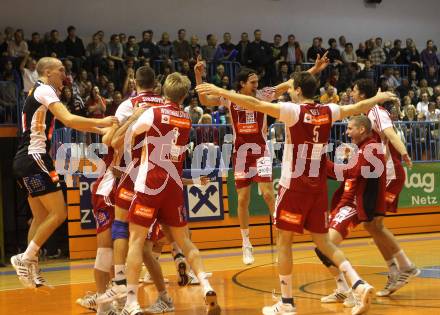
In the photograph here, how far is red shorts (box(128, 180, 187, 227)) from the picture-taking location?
7090 millimetres

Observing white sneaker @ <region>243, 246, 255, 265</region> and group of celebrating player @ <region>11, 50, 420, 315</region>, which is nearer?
group of celebrating player @ <region>11, 50, 420, 315</region>

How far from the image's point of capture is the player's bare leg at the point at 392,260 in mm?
8523

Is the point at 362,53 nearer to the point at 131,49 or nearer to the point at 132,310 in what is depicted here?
the point at 131,49

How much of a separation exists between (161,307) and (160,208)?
1.24 m

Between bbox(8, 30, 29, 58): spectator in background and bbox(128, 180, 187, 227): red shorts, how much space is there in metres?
12.6

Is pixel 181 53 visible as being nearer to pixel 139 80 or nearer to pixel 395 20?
pixel 395 20

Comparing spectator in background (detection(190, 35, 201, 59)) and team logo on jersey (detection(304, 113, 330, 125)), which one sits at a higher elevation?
spectator in background (detection(190, 35, 201, 59))

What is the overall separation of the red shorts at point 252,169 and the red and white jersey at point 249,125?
0.49ft

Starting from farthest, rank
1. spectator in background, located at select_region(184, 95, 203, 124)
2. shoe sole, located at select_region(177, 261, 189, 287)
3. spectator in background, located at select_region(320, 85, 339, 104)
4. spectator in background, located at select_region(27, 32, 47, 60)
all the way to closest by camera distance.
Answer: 1. spectator in background, located at select_region(320, 85, 339, 104)
2. spectator in background, located at select_region(27, 32, 47, 60)
3. spectator in background, located at select_region(184, 95, 203, 124)
4. shoe sole, located at select_region(177, 261, 189, 287)

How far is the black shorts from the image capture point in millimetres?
8445

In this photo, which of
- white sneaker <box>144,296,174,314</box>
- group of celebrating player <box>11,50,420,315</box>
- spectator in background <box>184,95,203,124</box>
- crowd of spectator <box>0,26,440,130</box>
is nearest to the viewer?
group of celebrating player <box>11,50,420,315</box>

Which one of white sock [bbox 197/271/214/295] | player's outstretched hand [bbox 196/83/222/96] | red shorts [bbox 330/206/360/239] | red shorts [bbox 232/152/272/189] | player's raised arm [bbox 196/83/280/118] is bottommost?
white sock [bbox 197/271/214/295]

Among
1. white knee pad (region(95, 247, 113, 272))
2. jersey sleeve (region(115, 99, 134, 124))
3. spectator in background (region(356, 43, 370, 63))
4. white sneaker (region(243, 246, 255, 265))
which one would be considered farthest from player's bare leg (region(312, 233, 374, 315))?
spectator in background (region(356, 43, 370, 63))

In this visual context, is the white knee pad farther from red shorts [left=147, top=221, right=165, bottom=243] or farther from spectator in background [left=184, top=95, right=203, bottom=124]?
spectator in background [left=184, top=95, right=203, bottom=124]
